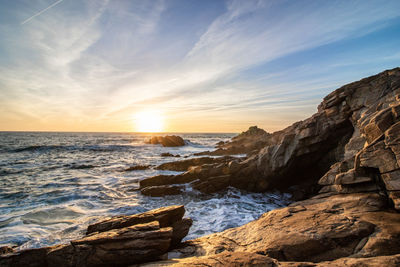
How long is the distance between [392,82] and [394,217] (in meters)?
7.44

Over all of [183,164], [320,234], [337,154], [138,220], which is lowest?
[183,164]

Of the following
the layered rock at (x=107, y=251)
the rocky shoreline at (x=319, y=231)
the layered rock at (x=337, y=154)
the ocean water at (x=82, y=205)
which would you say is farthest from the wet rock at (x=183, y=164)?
the layered rock at (x=107, y=251)

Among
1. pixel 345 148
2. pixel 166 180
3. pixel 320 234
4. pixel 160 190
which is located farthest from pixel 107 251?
pixel 166 180

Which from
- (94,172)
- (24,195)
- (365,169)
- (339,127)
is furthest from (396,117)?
(94,172)

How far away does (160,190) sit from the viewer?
14523mm

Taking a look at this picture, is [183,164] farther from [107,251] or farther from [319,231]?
[319,231]

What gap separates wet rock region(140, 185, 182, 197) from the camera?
14369 millimetres

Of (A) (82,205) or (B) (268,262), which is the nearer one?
(B) (268,262)

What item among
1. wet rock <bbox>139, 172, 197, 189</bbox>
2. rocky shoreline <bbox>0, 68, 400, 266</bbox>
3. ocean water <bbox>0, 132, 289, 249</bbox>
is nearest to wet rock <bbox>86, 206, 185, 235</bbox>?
rocky shoreline <bbox>0, 68, 400, 266</bbox>

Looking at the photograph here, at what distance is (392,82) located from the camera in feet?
30.6

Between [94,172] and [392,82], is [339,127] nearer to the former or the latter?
[392,82]

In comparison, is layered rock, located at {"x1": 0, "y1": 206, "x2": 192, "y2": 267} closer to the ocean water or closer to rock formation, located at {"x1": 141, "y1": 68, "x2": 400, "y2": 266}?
rock formation, located at {"x1": 141, "y1": 68, "x2": 400, "y2": 266}

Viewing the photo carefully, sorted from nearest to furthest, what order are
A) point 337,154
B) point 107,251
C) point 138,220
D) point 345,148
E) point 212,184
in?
point 107,251 < point 138,220 < point 345,148 < point 337,154 < point 212,184

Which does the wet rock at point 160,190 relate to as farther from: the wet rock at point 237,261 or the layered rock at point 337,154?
the wet rock at point 237,261
